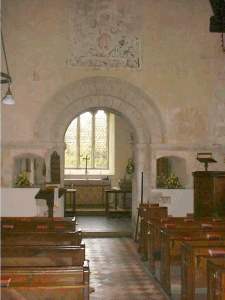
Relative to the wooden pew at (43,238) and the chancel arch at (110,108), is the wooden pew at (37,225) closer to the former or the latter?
the wooden pew at (43,238)

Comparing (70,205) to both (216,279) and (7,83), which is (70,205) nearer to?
(7,83)

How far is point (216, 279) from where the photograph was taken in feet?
13.2

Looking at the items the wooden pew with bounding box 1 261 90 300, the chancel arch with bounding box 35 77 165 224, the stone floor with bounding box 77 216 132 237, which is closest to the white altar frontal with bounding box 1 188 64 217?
the chancel arch with bounding box 35 77 165 224

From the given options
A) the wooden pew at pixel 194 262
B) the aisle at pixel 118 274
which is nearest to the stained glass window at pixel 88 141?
the aisle at pixel 118 274

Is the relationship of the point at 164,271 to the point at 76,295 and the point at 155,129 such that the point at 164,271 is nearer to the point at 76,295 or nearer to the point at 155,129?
the point at 76,295

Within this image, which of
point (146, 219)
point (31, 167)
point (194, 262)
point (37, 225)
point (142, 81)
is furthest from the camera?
point (31, 167)

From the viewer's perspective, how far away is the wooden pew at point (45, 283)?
344 centimetres

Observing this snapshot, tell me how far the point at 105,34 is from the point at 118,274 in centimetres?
700

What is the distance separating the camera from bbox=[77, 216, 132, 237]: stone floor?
43.1 ft

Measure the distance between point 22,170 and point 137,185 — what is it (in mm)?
3245

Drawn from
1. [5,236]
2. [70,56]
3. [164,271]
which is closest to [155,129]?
[70,56]

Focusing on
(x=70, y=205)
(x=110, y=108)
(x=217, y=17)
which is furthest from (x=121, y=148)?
(x=217, y=17)

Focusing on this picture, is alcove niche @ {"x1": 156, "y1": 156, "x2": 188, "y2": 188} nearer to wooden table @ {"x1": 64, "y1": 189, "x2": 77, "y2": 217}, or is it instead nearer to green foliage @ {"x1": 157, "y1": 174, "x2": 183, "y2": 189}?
green foliage @ {"x1": 157, "y1": 174, "x2": 183, "y2": 189}

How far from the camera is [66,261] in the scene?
15.5 feet
